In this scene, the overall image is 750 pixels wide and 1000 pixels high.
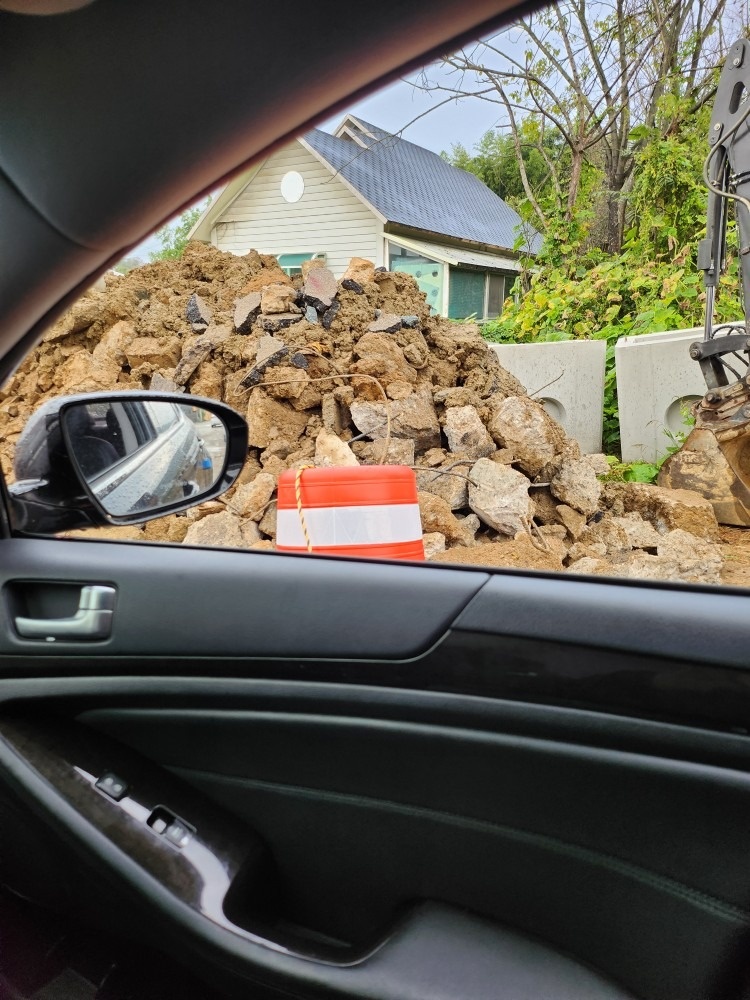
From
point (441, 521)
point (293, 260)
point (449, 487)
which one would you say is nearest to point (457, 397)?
point (449, 487)

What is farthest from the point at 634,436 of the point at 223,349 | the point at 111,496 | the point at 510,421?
the point at 111,496

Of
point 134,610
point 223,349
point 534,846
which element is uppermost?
point 223,349

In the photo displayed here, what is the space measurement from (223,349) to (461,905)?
224 inches

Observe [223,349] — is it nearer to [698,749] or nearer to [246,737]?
[246,737]

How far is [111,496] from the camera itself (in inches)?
58.2

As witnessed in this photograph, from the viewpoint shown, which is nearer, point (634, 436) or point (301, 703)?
point (301, 703)

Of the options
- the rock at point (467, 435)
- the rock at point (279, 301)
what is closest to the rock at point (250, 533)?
the rock at point (467, 435)

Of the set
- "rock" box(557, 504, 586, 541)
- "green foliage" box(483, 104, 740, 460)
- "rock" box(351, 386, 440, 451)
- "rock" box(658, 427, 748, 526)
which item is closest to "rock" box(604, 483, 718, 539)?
"rock" box(658, 427, 748, 526)

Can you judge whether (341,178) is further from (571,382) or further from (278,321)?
(571,382)

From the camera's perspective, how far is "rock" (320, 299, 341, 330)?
642cm

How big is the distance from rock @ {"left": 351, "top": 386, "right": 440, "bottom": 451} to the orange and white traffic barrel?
136 inches

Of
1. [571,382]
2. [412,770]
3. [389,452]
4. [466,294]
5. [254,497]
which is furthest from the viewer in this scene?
[466,294]

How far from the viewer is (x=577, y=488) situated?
547 centimetres

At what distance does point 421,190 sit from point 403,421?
6.70ft
